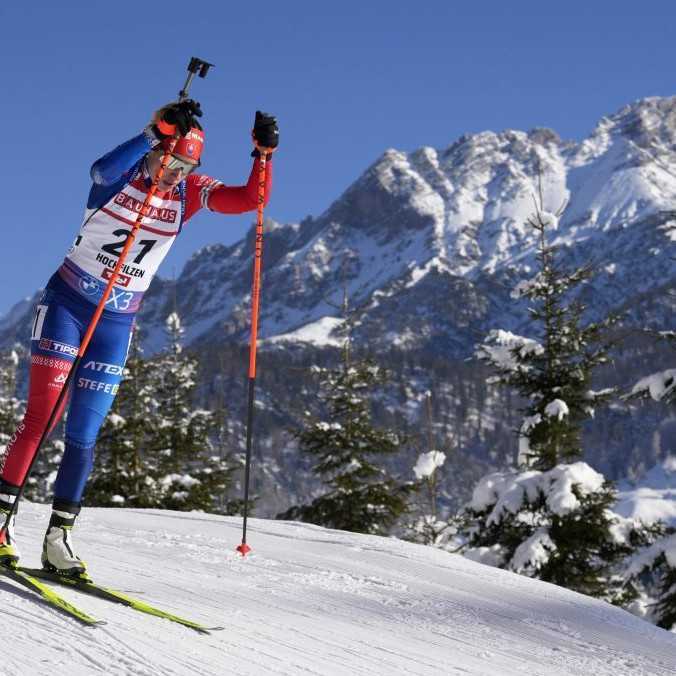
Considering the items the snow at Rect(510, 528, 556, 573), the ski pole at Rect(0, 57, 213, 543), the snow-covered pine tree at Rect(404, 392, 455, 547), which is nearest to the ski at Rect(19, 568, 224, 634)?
the ski pole at Rect(0, 57, 213, 543)

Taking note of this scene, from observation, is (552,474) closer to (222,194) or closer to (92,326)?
(222,194)

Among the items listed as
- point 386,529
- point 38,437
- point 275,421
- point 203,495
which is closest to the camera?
point 38,437

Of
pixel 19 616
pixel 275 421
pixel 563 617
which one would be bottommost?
pixel 19 616

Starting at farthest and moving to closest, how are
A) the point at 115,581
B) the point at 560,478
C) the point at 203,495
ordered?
1. the point at 203,495
2. the point at 560,478
3. the point at 115,581

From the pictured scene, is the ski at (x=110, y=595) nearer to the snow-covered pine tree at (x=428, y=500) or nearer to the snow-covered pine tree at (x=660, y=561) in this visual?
the snow-covered pine tree at (x=660, y=561)

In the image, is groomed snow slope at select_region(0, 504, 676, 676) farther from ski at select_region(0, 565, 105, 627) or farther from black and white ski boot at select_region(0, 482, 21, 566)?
black and white ski boot at select_region(0, 482, 21, 566)

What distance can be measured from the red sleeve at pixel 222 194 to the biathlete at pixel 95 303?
0.19 metres

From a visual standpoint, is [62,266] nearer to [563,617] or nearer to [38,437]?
[38,437]

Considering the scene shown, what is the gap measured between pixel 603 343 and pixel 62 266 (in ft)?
40.5

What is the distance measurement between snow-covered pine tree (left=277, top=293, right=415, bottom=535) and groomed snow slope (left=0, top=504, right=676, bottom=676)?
1434 centimetres

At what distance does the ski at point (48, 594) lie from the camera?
3.68 meters

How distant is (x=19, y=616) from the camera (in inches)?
144

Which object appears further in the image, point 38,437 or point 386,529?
point 386,529

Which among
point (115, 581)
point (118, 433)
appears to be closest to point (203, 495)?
point (118, 433)
